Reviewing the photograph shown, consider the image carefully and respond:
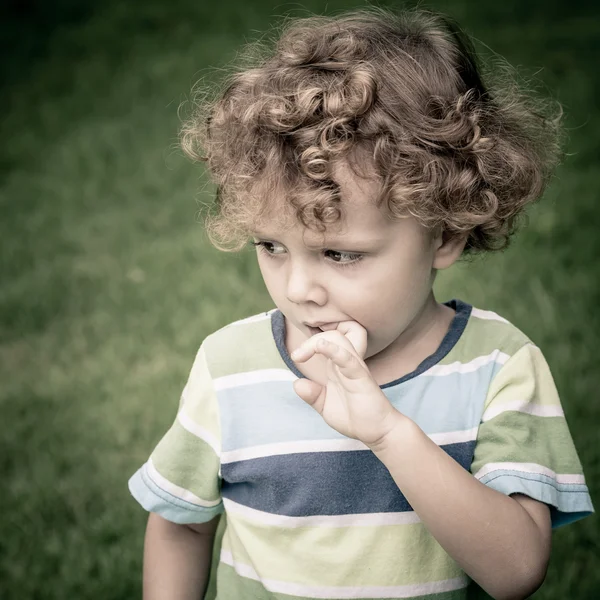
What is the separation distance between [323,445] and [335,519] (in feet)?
0.45

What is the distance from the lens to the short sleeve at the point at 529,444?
160 cm

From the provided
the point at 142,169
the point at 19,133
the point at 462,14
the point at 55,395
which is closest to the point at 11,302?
the point at 55,395

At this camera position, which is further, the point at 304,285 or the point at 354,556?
the point at 354,556

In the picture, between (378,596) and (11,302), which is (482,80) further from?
(11,302)

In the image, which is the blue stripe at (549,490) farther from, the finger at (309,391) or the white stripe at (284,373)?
the finger at (309,391)

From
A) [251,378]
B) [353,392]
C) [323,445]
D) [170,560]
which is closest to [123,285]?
[170,560]

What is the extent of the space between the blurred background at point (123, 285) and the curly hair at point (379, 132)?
119cm

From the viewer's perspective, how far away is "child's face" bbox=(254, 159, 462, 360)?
1.53 meters

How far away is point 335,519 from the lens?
5.50 ft

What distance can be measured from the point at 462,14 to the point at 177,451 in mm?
5230

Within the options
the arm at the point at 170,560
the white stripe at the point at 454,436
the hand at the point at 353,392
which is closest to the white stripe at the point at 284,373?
the white stripe at the point at 454,436

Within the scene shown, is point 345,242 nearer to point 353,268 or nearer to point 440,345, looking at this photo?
point 353,268

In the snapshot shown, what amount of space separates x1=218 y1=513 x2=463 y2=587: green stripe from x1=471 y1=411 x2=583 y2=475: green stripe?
0.58 feet

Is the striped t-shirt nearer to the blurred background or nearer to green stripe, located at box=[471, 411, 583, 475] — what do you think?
green stripe, located at box=[471, 411, 583, 475]
